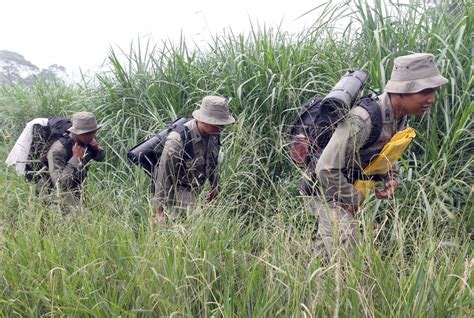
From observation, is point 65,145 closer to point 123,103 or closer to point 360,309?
point 123,103

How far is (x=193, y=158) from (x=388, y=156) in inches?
52.8

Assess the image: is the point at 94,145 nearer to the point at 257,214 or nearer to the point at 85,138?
the point at 85,138

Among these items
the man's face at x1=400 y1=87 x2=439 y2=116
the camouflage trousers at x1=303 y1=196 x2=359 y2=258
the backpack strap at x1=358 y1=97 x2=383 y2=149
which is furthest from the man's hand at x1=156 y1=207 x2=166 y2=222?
the man's face at x1=400 y1=87 x2=439 y2=116

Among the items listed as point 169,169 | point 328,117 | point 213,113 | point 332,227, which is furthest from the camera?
point 213,113

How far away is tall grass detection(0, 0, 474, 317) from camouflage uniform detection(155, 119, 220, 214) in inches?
5.6

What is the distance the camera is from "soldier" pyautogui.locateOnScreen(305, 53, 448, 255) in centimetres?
279

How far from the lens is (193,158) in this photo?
12.1ft

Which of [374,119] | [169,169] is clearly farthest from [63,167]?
[374,119]

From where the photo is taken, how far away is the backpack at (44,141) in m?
4.38

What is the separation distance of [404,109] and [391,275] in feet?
3.21

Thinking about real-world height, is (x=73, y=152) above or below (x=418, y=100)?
below

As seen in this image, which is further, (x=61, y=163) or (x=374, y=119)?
(x=61, y=163)

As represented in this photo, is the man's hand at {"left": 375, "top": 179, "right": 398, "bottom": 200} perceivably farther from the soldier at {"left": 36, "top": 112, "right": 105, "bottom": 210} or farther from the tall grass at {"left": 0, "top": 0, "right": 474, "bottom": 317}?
the soldier at {"left": 36, "top": 112, "right": 105, "bottom": 210}

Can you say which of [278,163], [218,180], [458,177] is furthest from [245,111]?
[458,177]
